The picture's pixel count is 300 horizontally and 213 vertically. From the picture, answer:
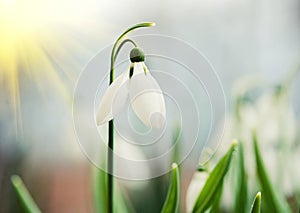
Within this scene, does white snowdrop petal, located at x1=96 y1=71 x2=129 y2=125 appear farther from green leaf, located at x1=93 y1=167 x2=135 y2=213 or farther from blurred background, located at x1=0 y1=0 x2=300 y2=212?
blurred background, located at x1=0 y1=0 x2=300 y2=212

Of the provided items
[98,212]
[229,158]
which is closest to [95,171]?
[98,212]

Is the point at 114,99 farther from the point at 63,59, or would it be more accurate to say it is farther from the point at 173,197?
the point at 63,59

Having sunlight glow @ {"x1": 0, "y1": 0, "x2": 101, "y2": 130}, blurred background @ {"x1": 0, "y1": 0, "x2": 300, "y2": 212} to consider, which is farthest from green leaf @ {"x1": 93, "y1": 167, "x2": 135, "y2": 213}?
sunlight glow @ {"x1": 0, "y1": 0, "x2": 101, "y2": 130}

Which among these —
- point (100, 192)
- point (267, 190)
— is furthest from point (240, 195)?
point (100, 192)

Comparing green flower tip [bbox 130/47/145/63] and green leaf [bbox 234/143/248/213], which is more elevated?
green flower tip [bbox 130/47/145/63]

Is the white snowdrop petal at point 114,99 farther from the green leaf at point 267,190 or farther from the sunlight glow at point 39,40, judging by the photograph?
the sunlight glow at point 39,40

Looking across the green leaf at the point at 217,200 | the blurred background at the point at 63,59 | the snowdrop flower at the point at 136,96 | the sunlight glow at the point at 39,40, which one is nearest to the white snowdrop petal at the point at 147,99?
the snowdrop flower at the point at 136,96

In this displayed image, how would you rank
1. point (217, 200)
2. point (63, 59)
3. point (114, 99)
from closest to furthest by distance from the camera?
1. point (114, 99)
2. point (217, 200)
3. point (63, 59)
